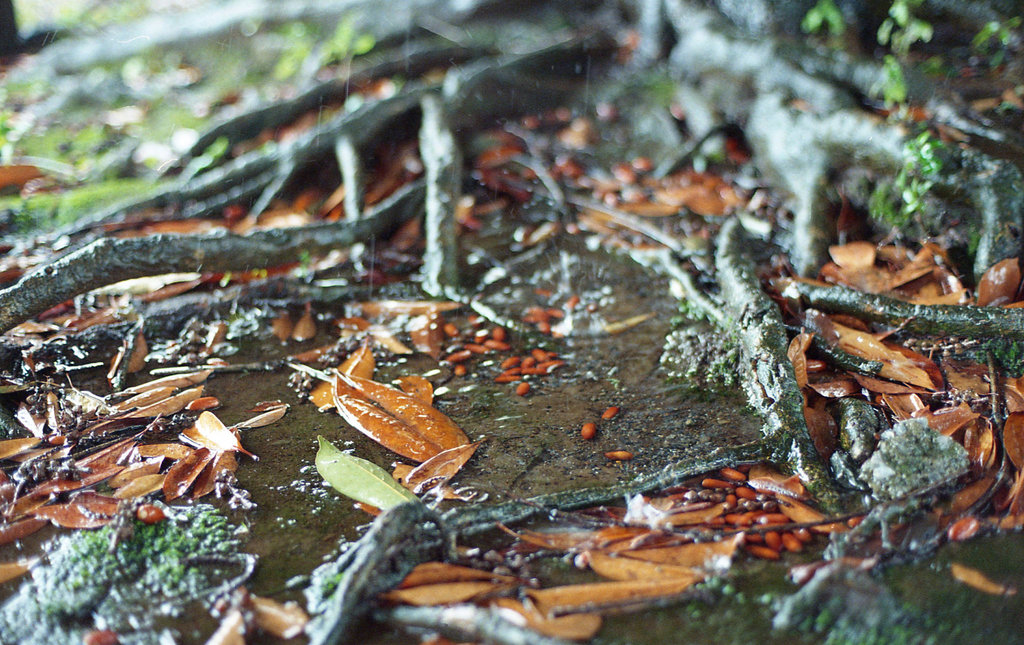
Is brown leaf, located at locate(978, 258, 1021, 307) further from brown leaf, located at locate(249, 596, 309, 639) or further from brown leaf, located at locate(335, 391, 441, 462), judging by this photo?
brown leaf, located at locate(249, 596, 309, 639)

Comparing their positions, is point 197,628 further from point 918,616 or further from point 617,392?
point 918,616

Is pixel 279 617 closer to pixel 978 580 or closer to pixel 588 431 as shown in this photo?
pixel 588 431

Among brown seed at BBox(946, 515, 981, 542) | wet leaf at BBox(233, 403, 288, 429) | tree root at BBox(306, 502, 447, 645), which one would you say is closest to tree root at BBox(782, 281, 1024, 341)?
brown seed at BBox(946, 515, 981, 542)

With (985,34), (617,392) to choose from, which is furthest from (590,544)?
(985,34)

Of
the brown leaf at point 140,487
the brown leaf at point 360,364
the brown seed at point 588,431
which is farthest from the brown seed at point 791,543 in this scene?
the brown leaf at point 140,487

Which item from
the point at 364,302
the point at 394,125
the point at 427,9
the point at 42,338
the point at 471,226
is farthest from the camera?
the point at 427,9

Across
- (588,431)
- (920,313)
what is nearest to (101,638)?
(588,431)

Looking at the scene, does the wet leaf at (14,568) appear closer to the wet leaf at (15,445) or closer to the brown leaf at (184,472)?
the brown leaf at (184,472)
